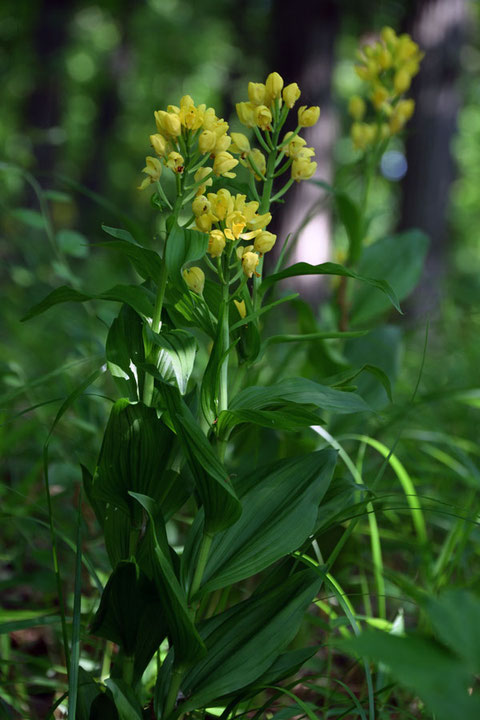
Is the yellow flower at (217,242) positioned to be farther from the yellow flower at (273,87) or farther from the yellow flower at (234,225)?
the yellow flower at (273,87)

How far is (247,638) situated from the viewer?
712 millimetres

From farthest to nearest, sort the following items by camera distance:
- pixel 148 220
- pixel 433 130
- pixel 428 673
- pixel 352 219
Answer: pixel 148 220 → pixel 433 130 → pixel 352 219 → pixel 428 673

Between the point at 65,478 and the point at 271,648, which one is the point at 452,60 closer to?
the point at 65,478

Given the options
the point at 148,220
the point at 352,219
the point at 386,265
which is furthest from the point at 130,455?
the point at 148,220

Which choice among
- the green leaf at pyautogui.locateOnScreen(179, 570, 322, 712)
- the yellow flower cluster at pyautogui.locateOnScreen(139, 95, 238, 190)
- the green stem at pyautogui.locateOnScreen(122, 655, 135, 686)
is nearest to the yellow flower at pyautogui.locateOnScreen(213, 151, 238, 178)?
the yellow flower cluster at pyautogui.locateOnScreen(139, 95, 238, 190)

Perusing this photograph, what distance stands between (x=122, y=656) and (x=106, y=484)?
21 cm

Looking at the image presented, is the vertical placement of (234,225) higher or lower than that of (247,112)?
lower

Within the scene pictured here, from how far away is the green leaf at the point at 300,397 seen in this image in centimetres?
70

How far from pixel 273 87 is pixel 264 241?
20cm

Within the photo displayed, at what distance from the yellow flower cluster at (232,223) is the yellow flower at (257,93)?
0.15 m

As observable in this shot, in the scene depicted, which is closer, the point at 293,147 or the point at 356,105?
the point at 293,147

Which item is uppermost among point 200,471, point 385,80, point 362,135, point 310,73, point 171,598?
point 310,73

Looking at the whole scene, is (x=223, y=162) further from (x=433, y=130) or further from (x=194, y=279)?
(x=433, y=130)

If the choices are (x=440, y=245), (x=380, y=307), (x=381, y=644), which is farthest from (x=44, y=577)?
(x=440, y=245)
